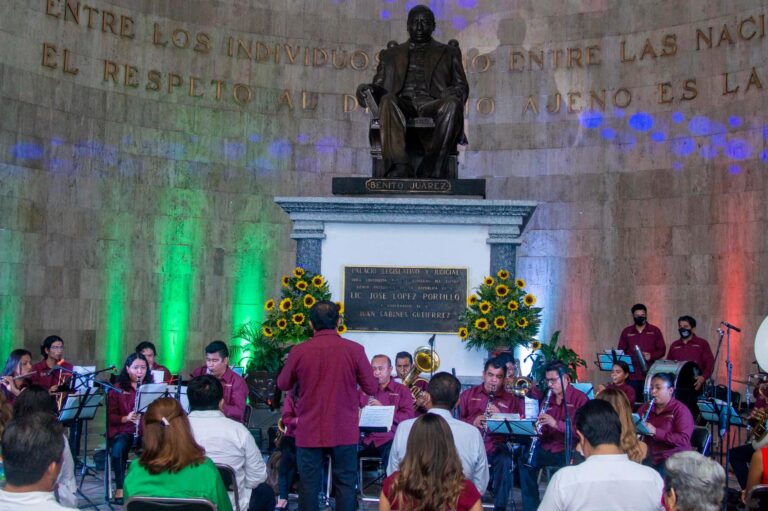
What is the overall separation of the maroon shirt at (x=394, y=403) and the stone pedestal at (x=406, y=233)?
1.50 m

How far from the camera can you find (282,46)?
61.0 feet

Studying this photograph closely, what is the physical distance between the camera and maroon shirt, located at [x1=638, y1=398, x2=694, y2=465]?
331 inches

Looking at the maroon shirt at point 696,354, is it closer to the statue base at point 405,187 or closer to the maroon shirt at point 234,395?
the statue base at point 405,187

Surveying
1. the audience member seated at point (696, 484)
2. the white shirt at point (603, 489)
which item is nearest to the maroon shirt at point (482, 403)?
the white shirt at point (603, 489)

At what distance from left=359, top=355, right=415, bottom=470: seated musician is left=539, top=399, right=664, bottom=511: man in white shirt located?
14.4ft

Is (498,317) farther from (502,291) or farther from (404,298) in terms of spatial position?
(404,298)

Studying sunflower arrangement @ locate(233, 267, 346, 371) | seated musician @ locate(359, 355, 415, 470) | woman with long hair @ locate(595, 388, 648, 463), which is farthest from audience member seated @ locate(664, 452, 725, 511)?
sunflower arrangement @ locate(233, 267, 346, 371)

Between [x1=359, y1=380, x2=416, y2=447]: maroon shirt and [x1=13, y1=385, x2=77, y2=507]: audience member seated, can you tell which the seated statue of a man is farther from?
[x1=13, y1=385, x2=77, y2=507]: audience member seated

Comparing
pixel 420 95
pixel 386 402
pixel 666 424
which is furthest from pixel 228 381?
pixel 420 95

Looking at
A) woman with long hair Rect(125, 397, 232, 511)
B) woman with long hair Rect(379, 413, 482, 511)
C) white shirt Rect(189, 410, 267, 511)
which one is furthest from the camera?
white shirt Rect(189, 410, 267, 511)

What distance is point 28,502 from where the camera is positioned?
12.6ft

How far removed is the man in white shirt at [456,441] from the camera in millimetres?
6168

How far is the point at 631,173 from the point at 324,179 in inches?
233

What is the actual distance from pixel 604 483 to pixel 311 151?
1430 centimetres
